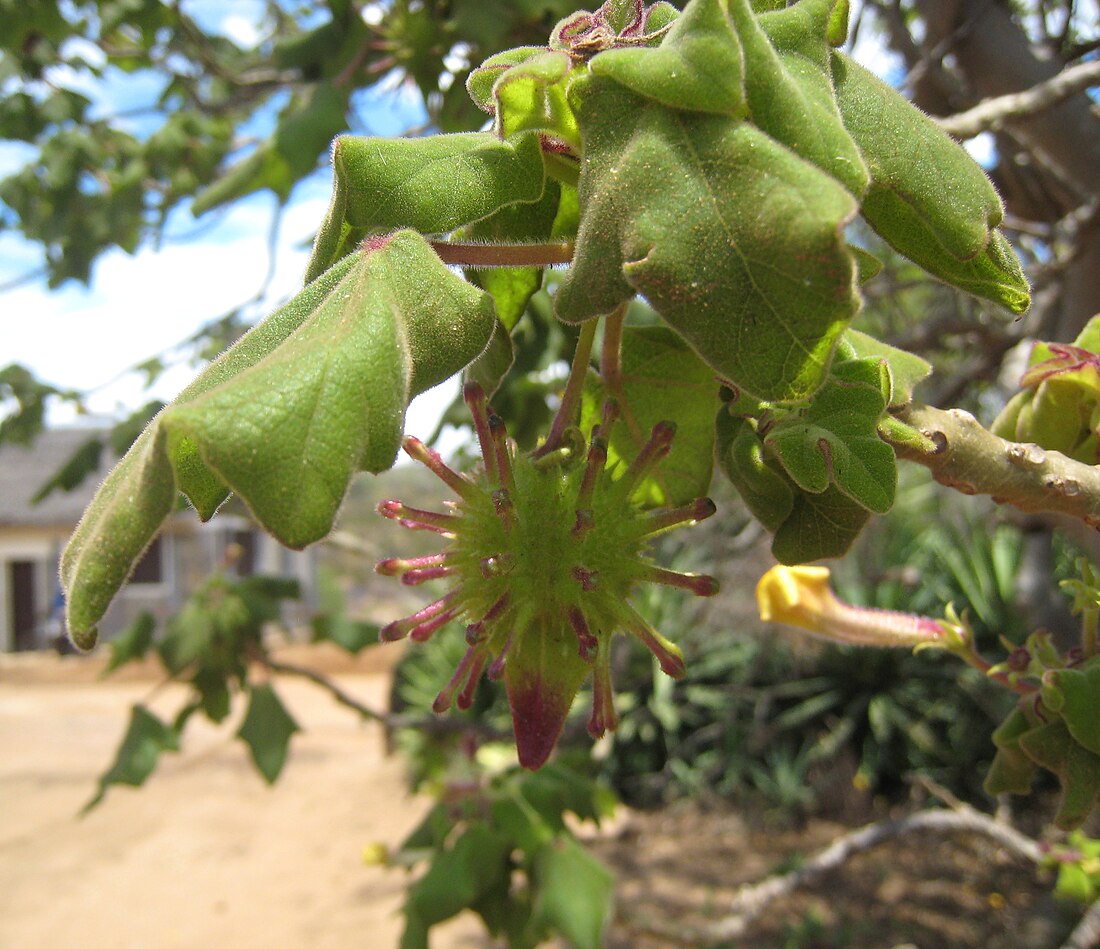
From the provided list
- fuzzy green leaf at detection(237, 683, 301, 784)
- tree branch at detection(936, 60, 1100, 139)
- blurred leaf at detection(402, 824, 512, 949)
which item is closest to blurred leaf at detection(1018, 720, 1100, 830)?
tree branch at detection(936, 60, 1100, 139)

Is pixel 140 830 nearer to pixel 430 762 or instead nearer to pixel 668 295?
pixel 430 762

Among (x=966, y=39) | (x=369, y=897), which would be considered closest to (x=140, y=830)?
(x=369, y=897)

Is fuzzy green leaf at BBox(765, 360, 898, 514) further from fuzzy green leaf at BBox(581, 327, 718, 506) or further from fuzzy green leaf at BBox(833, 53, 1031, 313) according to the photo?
fuzzy green leaf at BBox(581, 327, 718, 506)

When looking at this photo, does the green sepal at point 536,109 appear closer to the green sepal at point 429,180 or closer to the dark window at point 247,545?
the green sepal at point 429,180

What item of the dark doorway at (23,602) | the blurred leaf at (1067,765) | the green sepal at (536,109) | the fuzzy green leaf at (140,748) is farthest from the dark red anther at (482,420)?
the dark doorway at (23,602)

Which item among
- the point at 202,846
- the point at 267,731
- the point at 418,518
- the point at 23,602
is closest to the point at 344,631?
the point at 267,731

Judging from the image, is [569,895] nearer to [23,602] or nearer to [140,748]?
[140,748]
